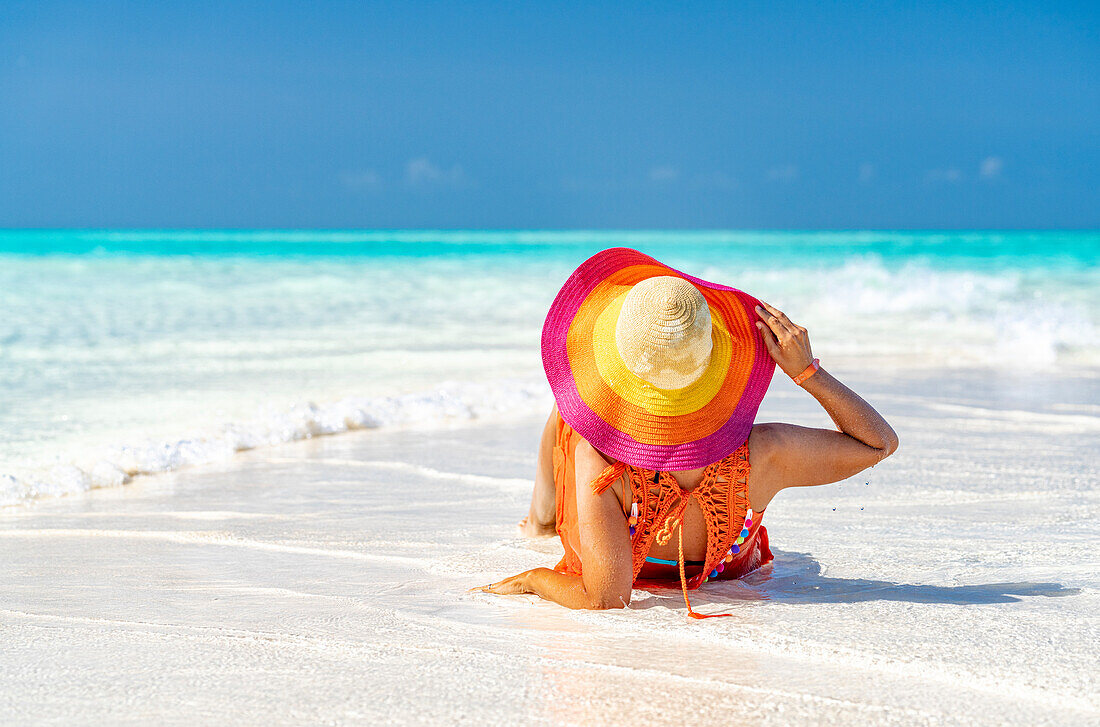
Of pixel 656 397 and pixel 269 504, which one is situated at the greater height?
pixel 656 397

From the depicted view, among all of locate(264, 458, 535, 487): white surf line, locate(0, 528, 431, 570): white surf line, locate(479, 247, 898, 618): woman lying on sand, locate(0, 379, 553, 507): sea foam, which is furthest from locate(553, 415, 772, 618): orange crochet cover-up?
locate(0, 379, 553, 507): sea foam

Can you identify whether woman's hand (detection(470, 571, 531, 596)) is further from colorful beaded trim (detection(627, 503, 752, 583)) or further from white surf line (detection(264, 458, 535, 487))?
white surf line (detection(264, 458, 535, 487))

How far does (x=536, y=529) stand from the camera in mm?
3242

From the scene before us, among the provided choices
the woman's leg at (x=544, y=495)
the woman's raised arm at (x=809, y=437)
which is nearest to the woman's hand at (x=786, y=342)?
the woman's raised arm at (x=809, y=437)

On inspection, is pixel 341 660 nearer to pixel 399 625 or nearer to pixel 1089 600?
pixel 399 625

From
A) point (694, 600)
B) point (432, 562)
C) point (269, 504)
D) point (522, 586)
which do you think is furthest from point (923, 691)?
point (269, 504)

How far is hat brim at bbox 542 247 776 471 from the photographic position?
241cm

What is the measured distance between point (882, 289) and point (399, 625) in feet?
42.0

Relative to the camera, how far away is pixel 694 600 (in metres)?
2.64

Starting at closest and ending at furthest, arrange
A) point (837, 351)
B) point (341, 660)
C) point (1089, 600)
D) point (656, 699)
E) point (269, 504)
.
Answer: point (656, 699)
point (341, 660)
point (1089, 600)
point (269, 504)
point (837, 351)

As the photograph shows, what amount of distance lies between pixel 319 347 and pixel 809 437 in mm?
6675

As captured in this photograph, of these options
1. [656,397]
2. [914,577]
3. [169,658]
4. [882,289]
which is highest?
[882,289]

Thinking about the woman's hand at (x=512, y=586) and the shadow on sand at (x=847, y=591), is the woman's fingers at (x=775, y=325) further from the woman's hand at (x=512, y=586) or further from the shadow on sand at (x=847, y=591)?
the woman's hand at (x=512, y=586)

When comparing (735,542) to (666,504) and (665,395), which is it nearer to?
(666,504)
